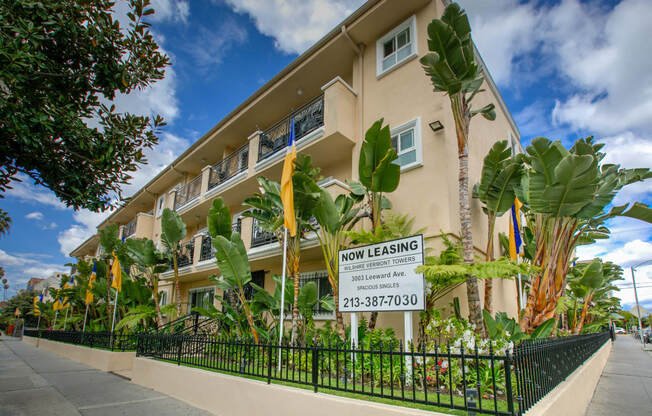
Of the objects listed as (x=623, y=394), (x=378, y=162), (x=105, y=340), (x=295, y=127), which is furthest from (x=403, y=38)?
(x=105, y=340)

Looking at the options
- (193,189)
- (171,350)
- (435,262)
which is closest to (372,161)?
(435,262)

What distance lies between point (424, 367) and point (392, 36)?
9.74m

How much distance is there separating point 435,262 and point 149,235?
20746 mm

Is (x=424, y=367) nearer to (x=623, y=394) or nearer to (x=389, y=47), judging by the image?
(x=623, y=394)

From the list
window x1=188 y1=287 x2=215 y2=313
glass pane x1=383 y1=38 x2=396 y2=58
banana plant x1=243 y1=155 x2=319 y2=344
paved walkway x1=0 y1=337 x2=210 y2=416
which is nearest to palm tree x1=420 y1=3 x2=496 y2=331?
banana plant x1=243 y1=155 x2=319 y2=344

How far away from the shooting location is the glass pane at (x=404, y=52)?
411 inches

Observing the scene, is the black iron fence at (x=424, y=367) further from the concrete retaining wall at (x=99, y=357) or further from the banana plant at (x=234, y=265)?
the concrete retaining wall at (x=99, y=357)

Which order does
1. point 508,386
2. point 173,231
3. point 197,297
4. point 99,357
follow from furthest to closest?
1. point 197,297
2. point 173,231
3. point 99,357
4. point 508,386

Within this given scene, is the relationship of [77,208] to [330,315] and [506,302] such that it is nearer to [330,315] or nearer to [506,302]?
[330,315]

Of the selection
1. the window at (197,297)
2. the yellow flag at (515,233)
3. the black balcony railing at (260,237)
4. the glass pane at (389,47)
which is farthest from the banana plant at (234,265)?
the window at (197,297)

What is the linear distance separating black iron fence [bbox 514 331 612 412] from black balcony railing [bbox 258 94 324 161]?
8044 millimetres

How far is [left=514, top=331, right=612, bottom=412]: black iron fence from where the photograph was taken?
12.6 feet

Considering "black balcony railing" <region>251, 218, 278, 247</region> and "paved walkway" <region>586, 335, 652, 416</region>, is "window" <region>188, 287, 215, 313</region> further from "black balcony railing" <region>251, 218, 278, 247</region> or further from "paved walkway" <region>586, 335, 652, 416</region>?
"paved walkway" <region>586, 335, 652, 416</region>

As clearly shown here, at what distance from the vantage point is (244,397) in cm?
590
